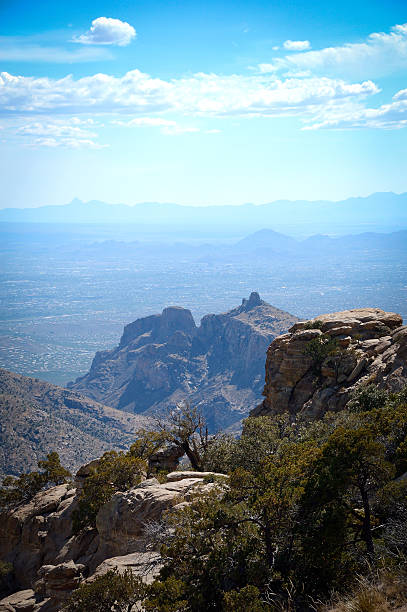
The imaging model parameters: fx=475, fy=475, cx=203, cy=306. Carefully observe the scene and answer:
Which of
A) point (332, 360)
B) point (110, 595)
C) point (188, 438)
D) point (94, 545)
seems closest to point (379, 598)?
point (110, 595)

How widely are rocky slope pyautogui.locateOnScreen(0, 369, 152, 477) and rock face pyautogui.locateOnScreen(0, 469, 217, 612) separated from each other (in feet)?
239

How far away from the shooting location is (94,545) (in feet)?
78.7

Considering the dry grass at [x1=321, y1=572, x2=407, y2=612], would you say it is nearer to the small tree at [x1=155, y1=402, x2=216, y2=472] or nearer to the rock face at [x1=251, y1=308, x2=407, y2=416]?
the small tree at [x1=155, y1=402, x2=216, y2=472]

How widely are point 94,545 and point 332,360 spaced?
2221cm

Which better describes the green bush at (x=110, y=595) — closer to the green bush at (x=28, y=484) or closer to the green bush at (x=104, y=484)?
the green bush at (x=104, y=484)

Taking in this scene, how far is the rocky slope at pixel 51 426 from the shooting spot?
10686cm

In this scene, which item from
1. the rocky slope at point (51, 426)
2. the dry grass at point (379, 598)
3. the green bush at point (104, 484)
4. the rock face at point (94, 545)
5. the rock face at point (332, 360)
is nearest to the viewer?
the dry grass at point (379, 598)

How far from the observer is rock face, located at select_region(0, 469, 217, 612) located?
19959 mm

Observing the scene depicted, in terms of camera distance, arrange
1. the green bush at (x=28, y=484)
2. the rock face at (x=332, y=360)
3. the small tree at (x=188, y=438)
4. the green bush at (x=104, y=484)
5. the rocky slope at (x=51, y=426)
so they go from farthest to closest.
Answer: the rocky slope at (x=51, y=426) → the rock face at (x=332, y=360) → the green bush at (x=28, y=484) → the small tree at (x=188, y=438) → the green bush at (x=104, y=484)

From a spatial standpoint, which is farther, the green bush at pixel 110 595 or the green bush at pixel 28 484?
the green bush at pixel 28 484

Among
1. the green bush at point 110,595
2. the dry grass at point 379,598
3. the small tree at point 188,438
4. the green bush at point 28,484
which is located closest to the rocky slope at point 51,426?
the green bush at point 28,484

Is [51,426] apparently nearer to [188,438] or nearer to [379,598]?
[188,438]

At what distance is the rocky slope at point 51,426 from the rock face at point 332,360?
73.7 m

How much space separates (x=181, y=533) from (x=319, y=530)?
14.7ft
